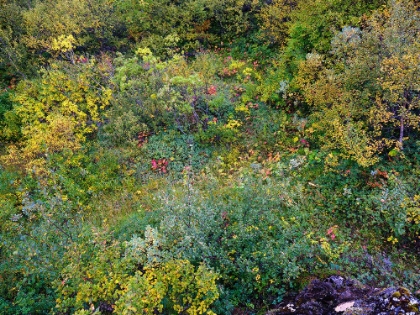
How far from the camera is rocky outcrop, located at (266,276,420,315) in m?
4.73

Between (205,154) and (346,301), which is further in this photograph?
(205,154)

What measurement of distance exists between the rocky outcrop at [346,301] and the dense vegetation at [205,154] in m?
0.56

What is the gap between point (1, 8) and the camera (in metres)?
14.1

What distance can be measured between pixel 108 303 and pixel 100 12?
12.8 meters

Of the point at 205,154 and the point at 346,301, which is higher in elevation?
the point at 346,301

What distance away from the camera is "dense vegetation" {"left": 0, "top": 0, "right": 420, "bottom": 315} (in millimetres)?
6367

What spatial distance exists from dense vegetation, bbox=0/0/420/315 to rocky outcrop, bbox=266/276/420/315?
56 cm

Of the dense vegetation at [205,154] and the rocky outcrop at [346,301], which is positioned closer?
the rocky outcrop at [346,301]

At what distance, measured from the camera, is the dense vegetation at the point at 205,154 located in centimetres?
637

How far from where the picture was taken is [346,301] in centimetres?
525

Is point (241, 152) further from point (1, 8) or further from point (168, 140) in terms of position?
point (1, 8)

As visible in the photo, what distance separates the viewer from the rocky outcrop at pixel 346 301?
4.73 metres

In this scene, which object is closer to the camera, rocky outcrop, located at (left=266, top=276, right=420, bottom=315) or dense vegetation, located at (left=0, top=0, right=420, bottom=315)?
rocky outcrop, located at (left=266, top=276, right=420, bottom=315)

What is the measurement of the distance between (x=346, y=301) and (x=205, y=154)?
6518 mm
